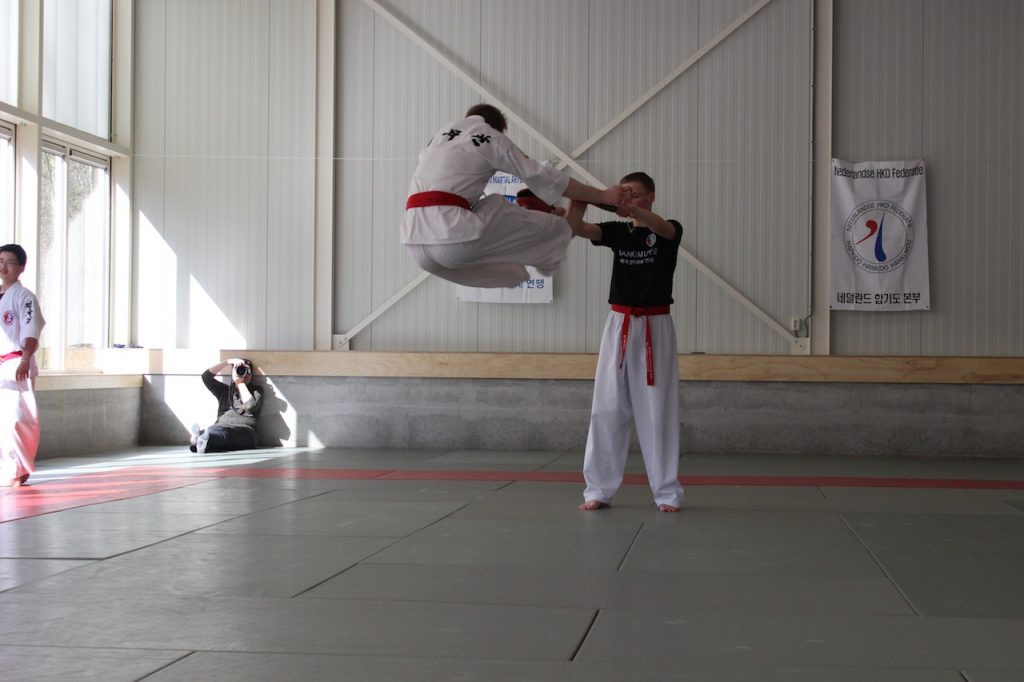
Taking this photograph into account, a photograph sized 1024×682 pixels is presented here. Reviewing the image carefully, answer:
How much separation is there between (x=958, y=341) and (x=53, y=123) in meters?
8.88

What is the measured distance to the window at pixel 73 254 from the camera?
985cm

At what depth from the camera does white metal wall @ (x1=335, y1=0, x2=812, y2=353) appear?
10.3m

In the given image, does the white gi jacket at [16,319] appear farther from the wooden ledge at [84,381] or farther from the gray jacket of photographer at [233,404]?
the gray jacket of photographer at [233,404]

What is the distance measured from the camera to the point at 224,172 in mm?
10914

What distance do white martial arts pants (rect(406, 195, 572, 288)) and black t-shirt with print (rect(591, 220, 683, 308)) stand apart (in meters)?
0.86

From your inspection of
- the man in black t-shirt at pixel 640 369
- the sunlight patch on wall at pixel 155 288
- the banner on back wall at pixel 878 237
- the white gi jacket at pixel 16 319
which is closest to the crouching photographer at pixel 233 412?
the sunlight patch on wall at pixel 155 288

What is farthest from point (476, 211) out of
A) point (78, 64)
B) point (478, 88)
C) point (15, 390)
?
point (78, 64)

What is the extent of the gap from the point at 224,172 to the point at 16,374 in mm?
4470

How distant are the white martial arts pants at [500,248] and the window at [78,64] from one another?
21.4 feet

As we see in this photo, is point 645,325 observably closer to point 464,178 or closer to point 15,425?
point 464,178

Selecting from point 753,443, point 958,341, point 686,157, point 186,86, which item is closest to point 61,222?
point 186,86

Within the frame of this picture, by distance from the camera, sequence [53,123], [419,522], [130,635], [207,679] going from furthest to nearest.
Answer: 1. [53,123]
2. [419,522]
3. [130,635]
4. [207,679]

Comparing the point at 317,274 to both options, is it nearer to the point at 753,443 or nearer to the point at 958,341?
the point at 753,443

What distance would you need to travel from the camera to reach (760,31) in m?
10.3
